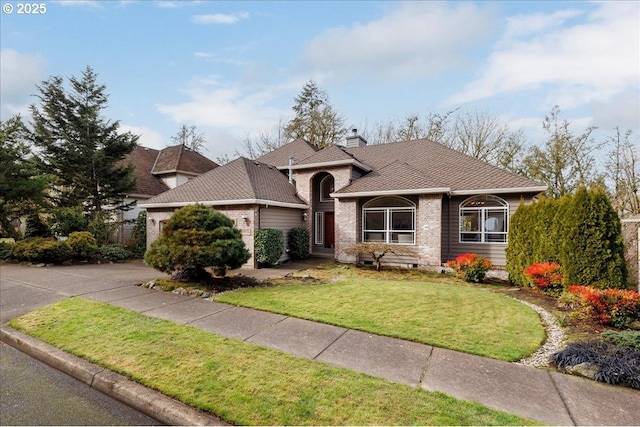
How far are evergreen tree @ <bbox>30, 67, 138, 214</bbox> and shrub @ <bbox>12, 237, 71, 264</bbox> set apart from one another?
4.56m

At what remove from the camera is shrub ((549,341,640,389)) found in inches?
142

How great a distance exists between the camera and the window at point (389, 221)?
13.0 meters

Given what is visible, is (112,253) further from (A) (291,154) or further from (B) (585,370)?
(B) (585,370)

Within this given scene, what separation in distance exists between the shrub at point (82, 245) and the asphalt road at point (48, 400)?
33.5 feet

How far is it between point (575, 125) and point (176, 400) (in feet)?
79.8

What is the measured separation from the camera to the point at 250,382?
11.0ft

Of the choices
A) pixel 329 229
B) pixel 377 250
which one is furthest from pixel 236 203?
pixel 377 250

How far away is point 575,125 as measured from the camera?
60.1 ft

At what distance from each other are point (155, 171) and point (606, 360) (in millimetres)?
24399

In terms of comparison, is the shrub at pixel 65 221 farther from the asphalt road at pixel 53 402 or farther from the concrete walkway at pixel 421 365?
the asphalt road at pixel 53 402

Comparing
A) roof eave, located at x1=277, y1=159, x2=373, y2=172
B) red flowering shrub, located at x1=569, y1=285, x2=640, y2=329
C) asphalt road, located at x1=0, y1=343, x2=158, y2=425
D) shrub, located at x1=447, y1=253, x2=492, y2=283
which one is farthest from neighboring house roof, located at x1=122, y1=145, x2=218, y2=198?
red flowering shrub, located at x1=569, y1=285, x2=640, y2=329

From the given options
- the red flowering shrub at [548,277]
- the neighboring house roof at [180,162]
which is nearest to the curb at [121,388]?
the red flowering shrub at [548,277]

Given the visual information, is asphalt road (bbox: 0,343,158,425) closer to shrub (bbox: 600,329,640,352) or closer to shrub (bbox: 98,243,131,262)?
shrub (bbox: 600,329,640,352)

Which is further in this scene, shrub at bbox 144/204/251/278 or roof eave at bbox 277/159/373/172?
roof eave at bbox 277/159/373/172
